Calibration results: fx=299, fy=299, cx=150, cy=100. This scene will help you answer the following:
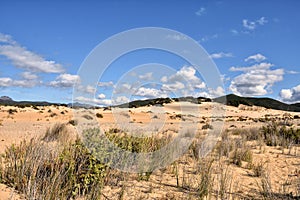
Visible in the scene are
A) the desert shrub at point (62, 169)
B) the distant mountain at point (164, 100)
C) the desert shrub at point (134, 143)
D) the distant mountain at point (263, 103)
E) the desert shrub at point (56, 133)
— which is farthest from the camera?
the distant mountain at point (263, 103)

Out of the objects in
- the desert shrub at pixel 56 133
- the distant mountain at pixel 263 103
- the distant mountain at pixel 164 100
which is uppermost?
the distant mountain at pixel 263 103

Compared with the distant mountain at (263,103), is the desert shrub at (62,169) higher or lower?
lower

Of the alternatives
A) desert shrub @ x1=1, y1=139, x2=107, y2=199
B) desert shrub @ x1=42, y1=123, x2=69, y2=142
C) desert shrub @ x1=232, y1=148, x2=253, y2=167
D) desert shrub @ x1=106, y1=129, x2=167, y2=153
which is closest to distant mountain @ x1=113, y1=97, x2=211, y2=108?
desert shrub @ x1=42, y1=123, x2=69, y2=142

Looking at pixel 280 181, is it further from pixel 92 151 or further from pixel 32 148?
pixel 32 148

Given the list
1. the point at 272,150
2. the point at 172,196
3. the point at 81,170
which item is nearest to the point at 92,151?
the point at 81,170

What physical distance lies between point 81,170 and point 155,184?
59.0 inches

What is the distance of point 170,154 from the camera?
23.8ft

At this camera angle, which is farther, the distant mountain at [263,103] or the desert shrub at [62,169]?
the distant mountain at [263,103]

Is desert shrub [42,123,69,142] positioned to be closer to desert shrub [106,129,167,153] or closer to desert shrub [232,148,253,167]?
desert shrub [106,129,167,153]

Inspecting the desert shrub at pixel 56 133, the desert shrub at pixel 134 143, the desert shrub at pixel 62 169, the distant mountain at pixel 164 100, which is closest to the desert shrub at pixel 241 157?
the desert shrub at pixel 134 143

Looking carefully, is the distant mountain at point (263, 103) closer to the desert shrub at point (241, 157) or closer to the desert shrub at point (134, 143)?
the desert shrub at point (241, 157)

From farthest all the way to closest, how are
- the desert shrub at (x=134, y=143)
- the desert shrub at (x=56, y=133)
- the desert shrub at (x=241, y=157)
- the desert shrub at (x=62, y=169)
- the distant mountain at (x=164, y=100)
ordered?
the distant mountain at (x=164, y=100), the desert shrub at (x=56, y=133), the desert shrub at (x=241, y=157), the desert shrub at (x=134, y=143), the desert shrub at (x=62, y=169)

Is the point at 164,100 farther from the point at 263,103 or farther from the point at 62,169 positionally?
the point at 263,103

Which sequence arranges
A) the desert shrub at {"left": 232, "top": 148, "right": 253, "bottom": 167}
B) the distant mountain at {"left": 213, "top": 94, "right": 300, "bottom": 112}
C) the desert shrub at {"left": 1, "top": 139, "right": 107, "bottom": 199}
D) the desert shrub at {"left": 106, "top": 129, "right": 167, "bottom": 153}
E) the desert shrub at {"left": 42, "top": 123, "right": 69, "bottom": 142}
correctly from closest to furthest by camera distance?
the desert shrub at {"left": 1, "top": 139, "right": 107, "bottom": 199}, the desert shrub at {"left": 106, "top": 129, "right": 167, "bottom": 153}, the desert shrub at {"left": 232, "top": 148, "right": 253, "bottom": 167}, the desert shrub at {"left": 42, "top": 123, "right": 69, "bottom": 142}, the distant mountain at {"left": 213, "top": 94, "right": 300, "bottom": 112}
